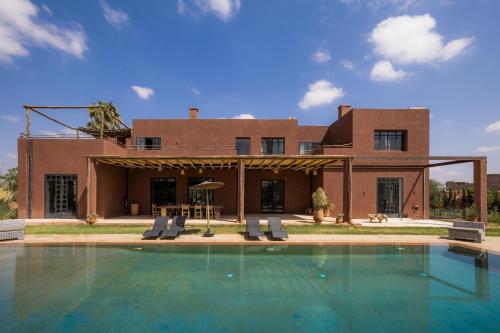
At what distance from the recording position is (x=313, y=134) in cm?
2186

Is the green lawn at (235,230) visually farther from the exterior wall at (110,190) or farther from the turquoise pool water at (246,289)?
the exterior wall at (110,190)

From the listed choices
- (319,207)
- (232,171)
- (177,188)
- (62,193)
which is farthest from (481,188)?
(62,193)

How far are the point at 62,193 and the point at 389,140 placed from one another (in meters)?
20.5

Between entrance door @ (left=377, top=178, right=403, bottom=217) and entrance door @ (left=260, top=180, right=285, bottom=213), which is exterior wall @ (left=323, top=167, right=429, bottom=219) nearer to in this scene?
entrance door @ (left=377, top=178, right=403, bottom=217)

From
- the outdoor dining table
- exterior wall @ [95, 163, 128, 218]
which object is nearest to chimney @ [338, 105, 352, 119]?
the outdoor dining table

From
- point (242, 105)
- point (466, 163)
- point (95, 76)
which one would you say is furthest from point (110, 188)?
point (466, 163)

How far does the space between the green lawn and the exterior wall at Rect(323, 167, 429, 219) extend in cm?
388

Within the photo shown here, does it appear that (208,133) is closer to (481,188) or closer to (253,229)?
(253,229)

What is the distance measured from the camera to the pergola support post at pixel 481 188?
13.7 metres

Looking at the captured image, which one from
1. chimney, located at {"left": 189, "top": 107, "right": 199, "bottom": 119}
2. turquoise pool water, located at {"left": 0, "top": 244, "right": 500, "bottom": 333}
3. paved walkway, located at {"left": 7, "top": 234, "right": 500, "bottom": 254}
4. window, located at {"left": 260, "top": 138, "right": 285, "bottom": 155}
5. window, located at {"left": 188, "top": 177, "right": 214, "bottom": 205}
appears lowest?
turquoise pool water, located at {"left": 0, "top": 244, "right": 500, "bottom": 333}

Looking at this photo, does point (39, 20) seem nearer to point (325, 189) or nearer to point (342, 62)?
point (342, 62)

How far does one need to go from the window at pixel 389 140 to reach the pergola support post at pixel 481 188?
3940 mm

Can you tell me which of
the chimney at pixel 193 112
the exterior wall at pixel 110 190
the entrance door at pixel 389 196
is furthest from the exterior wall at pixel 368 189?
the exterior wall at pixel 110 190

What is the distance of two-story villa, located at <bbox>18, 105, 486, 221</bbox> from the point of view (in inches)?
556
